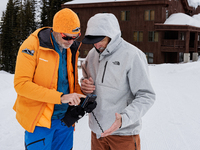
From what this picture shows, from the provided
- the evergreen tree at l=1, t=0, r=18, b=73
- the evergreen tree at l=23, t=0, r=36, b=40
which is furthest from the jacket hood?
the evergreen tree at l=1, t=0, r=18, b=73

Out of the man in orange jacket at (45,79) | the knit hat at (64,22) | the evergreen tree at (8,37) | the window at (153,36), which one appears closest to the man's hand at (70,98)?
the man in orange jacket at (45,79)

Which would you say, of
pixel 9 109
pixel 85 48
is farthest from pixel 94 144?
pixel 85 48

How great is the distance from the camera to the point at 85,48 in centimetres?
3080

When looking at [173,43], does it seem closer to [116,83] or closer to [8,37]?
[116,83]

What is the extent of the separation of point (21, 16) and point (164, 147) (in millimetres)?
45044

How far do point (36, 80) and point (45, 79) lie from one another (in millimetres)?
108

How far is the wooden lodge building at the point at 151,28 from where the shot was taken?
2673cm

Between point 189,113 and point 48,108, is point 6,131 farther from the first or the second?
point 189,113

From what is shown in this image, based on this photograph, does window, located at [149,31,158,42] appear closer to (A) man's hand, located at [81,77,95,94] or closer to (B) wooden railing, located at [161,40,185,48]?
(B) wooden railing, located at [161,40,185,48]

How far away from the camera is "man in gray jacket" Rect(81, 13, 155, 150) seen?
95.4 inches

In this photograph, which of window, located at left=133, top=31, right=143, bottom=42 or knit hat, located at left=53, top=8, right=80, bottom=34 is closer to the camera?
knit hat, located at left=53, top=8, right=80, bottom=34

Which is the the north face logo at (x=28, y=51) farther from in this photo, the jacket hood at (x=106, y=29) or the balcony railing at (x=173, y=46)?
the balcony railing at (x=173, y=46)

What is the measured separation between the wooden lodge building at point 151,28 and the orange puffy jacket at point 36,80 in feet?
85.4

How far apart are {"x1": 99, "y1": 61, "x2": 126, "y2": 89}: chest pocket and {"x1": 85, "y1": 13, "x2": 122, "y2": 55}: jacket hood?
174 mm
